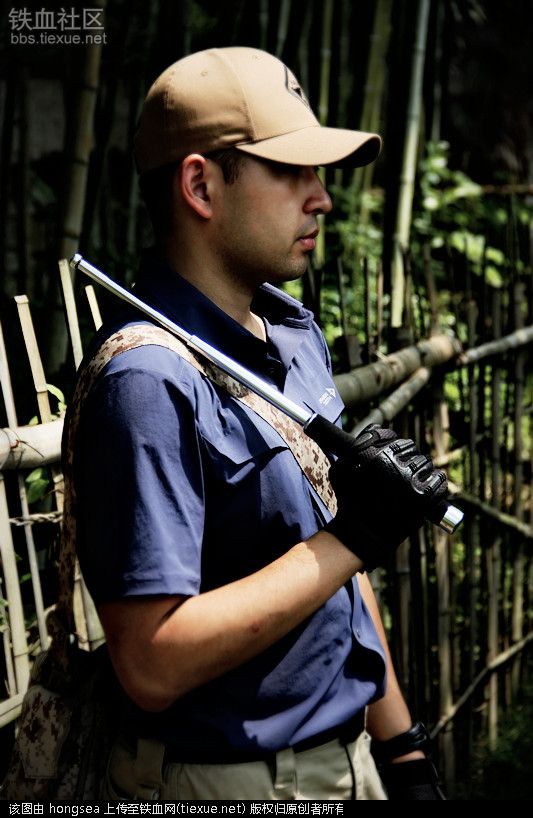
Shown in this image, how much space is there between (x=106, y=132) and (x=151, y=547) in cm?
272

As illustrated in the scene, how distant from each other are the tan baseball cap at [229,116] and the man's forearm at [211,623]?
0.67 m

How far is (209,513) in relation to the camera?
1.45 meters

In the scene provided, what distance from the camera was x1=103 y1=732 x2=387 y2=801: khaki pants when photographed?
4.97ft

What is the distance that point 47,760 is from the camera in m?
1.56

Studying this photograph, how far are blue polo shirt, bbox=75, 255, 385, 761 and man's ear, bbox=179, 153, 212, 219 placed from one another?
0.40 feet

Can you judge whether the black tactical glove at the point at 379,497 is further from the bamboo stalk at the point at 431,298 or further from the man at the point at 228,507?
the bamboo stalk at the point at 431,298

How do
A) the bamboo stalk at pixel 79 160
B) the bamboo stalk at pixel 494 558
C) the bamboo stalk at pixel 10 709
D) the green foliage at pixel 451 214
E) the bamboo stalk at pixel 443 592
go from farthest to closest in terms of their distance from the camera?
1. the green foliage at pixel 451 214
2. the bamboo stalk at pixel 494 558
3. the bamboo stalk at pixel 443 592
4. the bamboo stalk at pixel 79 160
5. the bamboo stalk at pixel 10 709

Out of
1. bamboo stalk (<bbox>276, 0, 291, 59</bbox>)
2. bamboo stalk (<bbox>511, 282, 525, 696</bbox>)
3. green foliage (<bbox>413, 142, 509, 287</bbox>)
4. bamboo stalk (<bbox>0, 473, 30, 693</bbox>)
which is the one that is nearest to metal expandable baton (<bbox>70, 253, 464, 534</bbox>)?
bamboo stalk (<bbox>0, 473, 30, 693</bbox>)

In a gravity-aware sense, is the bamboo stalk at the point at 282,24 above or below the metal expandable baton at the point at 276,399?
above

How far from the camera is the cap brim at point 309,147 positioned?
5.14 ft

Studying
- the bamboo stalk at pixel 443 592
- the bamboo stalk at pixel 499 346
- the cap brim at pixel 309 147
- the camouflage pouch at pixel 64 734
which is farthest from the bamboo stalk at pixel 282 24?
the camouflage pouch at pixel 64 734

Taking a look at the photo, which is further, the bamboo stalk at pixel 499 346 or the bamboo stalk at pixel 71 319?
→ the bamboo stalk at pixel 499 346

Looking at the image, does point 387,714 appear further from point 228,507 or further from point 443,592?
point 443,592

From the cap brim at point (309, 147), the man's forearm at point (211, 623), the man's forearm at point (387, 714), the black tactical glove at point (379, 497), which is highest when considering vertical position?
the cap brim at point (309, 147)
